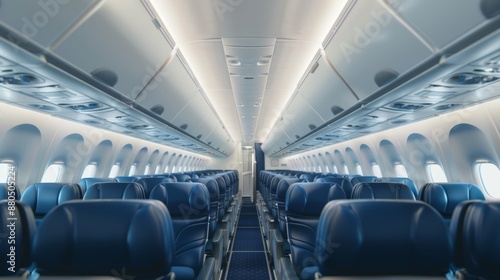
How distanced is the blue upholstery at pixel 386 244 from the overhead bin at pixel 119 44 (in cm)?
240

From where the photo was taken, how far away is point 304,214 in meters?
3.79

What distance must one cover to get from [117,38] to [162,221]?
192 centimetres

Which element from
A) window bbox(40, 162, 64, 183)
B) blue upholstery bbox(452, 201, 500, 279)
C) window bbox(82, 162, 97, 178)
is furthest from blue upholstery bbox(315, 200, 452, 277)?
window bbox(82, 162, 97, 178)

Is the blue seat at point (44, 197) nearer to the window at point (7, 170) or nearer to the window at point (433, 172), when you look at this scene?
the window at point (7, 170)

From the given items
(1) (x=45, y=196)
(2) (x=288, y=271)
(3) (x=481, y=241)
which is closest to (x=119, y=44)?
(1) (x=45, y=196)

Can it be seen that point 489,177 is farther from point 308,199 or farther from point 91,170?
point 91,170

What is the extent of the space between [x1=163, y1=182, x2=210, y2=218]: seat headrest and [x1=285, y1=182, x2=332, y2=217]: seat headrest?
1109mm

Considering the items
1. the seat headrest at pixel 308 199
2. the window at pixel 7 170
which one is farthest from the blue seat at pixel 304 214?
the window at pixel 7 170

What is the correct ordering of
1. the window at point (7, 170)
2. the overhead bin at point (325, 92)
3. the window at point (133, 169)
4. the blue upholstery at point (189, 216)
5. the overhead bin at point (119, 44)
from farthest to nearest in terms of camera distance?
1. the window at point (133, 169)
2. the window at point (7, 170)
3. the overhead bin at point (325, 92)
4. the blue upholstery at point (189, 216)
5. the overhead bin at point (119, 44)

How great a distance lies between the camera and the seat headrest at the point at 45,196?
4.25 meters

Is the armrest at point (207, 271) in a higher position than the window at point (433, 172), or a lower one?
lower

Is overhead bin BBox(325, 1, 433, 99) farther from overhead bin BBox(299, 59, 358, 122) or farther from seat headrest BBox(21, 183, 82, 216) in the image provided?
seat headrest BBox(21, 183, 82, 216)

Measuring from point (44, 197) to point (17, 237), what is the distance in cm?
297

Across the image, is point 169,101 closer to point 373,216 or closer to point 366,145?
point 373,216
